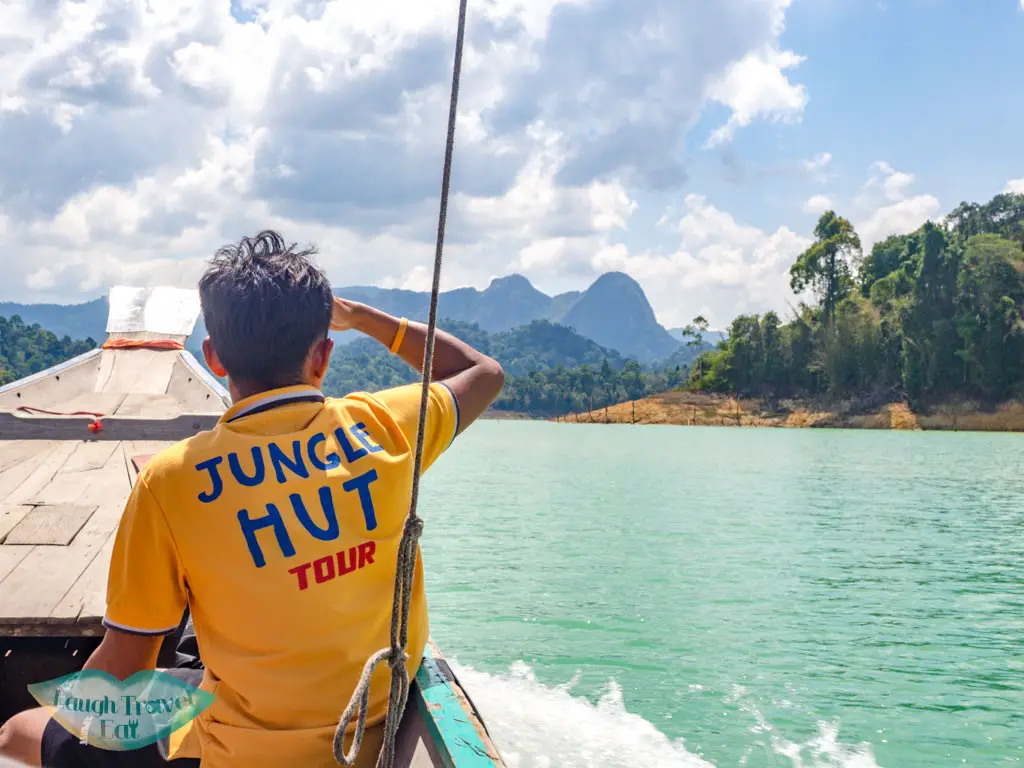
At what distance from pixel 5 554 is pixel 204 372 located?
5.73 m

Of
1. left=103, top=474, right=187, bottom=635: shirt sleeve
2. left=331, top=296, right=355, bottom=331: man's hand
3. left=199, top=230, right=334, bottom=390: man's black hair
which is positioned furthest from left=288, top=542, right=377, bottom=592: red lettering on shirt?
left=331, top=296, right=355, bottom=331: man's hand

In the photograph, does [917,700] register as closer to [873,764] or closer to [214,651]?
[873,764]

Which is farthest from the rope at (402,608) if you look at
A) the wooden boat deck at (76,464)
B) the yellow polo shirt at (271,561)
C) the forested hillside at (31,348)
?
the forested hillside at (31,348)

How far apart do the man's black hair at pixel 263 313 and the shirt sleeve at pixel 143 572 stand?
10.5 inches

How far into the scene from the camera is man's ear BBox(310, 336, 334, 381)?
60.7 inches

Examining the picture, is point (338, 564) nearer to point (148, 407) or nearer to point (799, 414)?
point (148, 407)

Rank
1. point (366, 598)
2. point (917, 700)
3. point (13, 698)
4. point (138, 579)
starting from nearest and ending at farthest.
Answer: point (138, 579) < point (366, 598) < point (13, 698) < point (917, 700)

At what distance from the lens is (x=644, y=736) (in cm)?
500

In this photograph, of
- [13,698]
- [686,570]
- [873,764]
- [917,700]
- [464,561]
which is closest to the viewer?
[13,698]

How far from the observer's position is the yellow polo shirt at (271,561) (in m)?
1.33

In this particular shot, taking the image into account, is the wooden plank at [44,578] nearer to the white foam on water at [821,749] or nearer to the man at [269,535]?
the man at [269,535]

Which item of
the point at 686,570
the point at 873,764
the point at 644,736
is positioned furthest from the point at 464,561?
the point at 873,764

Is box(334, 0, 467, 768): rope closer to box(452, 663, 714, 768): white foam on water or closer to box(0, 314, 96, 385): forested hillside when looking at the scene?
box(452, 663, 714, 768): white foam on water

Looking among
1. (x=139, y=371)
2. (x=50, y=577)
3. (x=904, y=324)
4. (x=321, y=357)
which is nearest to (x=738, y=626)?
(x=50, y=577)
